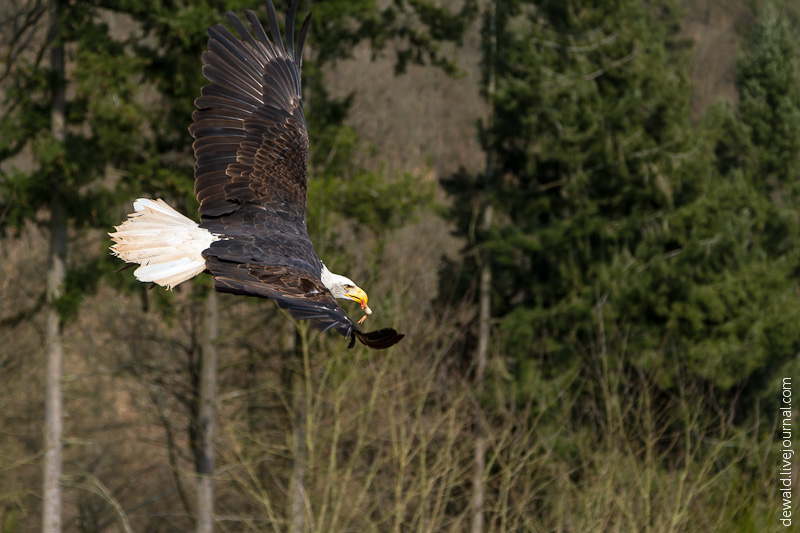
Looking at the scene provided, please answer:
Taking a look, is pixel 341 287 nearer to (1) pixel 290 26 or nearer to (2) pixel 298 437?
(1) pixel 290 26

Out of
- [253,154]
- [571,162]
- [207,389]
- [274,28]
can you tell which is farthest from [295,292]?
[571,162]

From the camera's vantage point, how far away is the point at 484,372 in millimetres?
17469

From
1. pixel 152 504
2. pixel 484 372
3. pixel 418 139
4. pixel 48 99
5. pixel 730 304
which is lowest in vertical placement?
pixel 152 504

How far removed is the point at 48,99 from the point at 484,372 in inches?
333

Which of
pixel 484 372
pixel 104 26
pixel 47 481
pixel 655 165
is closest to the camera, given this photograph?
pixel 104 26

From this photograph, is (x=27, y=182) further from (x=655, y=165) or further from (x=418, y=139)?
(x=418, y=139)

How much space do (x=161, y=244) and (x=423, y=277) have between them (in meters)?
13.0

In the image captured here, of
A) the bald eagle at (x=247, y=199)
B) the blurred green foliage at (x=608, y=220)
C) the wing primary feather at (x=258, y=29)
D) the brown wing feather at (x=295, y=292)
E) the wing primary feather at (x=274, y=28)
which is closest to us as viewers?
the brown wing feather at (x=295, y=292)

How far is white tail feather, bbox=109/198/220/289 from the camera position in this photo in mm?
5496

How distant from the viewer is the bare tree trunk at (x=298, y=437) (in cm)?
1024

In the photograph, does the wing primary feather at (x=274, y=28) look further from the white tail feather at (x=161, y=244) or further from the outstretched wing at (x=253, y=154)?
the white tail feather at (x=161, y=244)

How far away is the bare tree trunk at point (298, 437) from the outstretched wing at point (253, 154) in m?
3.75

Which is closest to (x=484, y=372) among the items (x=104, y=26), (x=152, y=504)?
(x=152, y=504)

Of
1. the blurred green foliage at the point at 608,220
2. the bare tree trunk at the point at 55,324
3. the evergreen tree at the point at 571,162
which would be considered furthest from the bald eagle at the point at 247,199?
the evergreen tree at the point at 571,162
